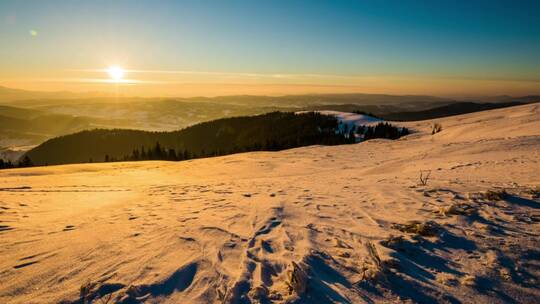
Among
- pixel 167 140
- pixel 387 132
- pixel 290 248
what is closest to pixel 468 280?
pixel 290 248

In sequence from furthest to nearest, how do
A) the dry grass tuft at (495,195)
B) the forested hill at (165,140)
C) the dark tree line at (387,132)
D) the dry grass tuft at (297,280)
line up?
the forested hill at (165,140), the dark tree line at (387,132), the dry grass tuft at (495,195), the dry grass tuft at (297,280)

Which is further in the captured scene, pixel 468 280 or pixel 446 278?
pixel 446 278

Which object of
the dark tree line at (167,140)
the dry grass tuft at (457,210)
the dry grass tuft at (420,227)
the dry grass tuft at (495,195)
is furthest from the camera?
the dark tree line at (167,140)

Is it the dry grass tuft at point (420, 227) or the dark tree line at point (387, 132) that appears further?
the dark tree line at point (387, 132)

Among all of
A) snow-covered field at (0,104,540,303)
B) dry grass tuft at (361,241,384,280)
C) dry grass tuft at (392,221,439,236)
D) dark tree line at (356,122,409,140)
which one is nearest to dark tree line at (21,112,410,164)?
dark tree line at (356,122,409,140)

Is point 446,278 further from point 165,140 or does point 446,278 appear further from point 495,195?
point 165,140

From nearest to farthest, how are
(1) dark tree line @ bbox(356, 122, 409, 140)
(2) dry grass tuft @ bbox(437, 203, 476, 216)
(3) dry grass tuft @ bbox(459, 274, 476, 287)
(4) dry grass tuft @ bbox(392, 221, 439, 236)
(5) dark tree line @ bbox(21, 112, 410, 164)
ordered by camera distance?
(3) dry grass tuft @ bbox(459, 274, 476, 287) < (4) dry grass tuft @ bbox(392, 221, 439, 236) < (2) dry grass tuft @ bbox(437, 203, 476, 216) < (1) dark tree line @ bbox(356, 122, 409, 140) < (5) dark tree line @ bbox(21, 112, 410, 164)

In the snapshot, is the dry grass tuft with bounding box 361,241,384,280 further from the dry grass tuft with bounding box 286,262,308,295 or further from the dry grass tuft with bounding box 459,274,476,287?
the dry grass tuft with bounding box 459,274,476,287

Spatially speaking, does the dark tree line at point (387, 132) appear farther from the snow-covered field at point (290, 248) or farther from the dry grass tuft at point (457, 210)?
the dry grass tuft at point (457, 210)

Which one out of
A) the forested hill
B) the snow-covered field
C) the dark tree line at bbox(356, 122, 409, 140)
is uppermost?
the snow-covered field

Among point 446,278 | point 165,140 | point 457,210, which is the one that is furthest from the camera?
point 165,140

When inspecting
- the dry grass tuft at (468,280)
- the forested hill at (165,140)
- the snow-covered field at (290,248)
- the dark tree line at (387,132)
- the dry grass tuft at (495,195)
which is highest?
the dry grass tuft at (495,195)

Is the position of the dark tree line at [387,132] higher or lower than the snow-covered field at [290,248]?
lower

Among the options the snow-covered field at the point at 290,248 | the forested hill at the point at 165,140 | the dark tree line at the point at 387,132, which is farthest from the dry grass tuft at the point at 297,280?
the forested hill at the point at 165,140
